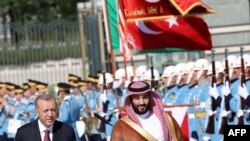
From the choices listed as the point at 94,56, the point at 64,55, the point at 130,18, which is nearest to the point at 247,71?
the point at 130,18

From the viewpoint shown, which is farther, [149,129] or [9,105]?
[9,105]

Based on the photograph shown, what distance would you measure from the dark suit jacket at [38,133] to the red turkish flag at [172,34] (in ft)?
25.1

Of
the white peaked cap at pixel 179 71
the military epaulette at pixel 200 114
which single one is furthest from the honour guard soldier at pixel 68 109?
the military epaulette at pixel 200 114

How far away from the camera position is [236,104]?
57.2ft

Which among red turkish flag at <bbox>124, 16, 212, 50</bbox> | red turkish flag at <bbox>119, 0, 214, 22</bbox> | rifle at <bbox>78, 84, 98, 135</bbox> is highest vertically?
red turkish flag at <bbox>119, 0, 214, 22</bbox>

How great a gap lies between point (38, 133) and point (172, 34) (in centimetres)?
801

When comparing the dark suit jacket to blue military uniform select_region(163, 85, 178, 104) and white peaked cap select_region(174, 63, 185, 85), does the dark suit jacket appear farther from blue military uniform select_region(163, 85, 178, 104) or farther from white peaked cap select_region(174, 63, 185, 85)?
white peaked cap select_region(174, 63, 185, 85)

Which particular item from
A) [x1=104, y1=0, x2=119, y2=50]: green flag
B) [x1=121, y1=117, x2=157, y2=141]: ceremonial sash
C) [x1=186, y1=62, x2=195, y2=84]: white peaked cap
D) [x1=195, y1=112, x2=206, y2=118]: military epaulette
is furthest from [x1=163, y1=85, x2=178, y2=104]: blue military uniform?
[x1=121, y1=117, x2=157, y2=141]: ceremonial sash

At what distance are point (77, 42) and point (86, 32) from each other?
160cm

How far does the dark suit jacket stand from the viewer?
1079cm

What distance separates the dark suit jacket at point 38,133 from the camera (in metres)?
10.8

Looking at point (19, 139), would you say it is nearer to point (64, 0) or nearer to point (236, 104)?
point (236, 104)

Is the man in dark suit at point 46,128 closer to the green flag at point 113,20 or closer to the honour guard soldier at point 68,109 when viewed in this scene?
the green flag at point 113,20

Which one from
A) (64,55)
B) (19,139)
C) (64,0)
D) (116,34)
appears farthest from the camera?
(64,0)
